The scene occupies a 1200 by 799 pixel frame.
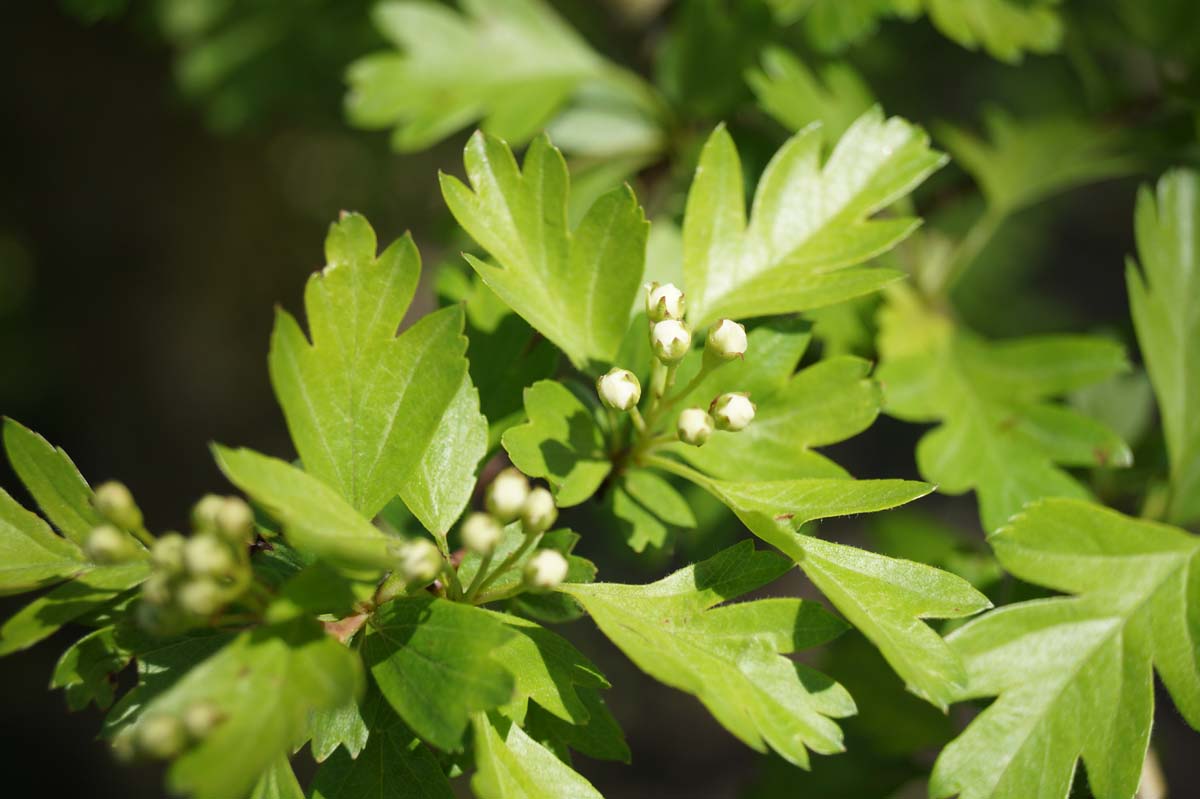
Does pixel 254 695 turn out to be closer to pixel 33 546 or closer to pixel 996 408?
pixel 33 546

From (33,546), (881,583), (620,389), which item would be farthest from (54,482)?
(881,583)

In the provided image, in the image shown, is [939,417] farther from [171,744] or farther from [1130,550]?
[171,744]

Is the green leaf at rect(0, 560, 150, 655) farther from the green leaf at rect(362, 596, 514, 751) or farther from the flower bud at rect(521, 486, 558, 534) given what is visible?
the flower bud at rect(521, 486, 558, 534)

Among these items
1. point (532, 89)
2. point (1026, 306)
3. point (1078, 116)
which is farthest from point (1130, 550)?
point (1026, 306)

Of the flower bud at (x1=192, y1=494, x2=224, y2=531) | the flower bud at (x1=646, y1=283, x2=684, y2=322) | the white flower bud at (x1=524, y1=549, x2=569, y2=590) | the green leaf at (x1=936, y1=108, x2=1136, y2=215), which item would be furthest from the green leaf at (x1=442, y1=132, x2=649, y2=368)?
the green leaf at (x1=936, y1=108, x2=1136, y2=215)

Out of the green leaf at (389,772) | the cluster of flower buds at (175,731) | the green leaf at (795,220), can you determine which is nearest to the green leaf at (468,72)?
the green leaf at (795,220)
